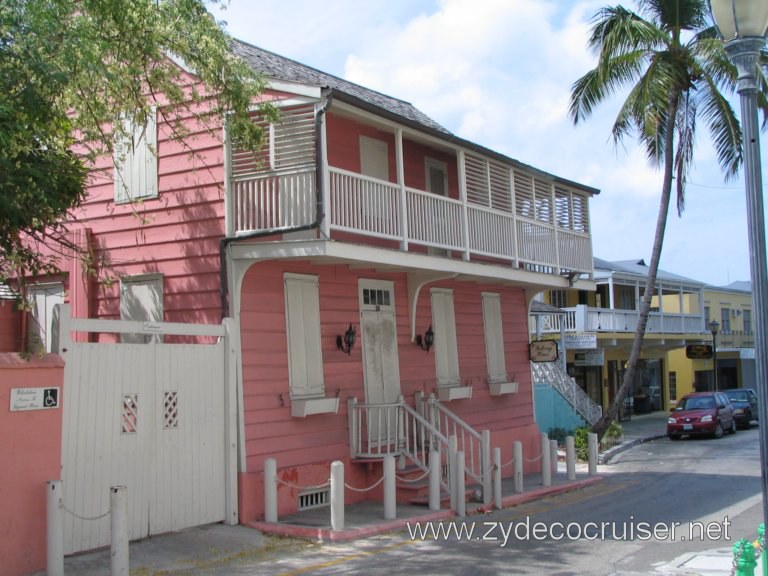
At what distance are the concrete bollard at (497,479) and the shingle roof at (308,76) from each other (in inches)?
212

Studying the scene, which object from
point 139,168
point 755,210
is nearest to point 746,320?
point 139,168

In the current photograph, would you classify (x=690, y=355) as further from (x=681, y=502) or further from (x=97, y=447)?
(x=97, y=447)

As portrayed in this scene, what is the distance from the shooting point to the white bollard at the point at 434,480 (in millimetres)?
12125

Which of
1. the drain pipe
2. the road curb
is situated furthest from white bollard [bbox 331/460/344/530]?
the road curb

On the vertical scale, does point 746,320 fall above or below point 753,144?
above

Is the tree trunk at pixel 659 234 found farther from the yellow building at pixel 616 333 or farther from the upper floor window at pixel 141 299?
the upper floor window at pixel 141 299

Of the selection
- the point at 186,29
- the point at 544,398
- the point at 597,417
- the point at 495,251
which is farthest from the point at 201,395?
the point at 597,417

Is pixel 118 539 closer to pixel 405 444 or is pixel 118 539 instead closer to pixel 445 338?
pixel 405 444

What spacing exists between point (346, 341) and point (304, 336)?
0.92 meters

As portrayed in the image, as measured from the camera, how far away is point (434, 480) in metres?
12.3

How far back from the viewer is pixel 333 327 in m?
13.4

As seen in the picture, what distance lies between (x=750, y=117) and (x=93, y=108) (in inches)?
325

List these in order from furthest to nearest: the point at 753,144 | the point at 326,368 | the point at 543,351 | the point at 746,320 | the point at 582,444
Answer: the point at 746,320 < the point at 582,444 < the point at 543,351 < the point at 326,368 < the point at 753,144

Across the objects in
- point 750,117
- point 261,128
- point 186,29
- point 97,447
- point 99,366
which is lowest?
point 97,447
